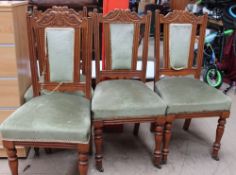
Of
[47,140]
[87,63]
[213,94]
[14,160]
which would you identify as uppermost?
[87,63]

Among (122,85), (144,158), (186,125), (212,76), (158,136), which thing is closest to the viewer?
(158,136)

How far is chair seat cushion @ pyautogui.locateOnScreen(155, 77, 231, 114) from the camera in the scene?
188 cm

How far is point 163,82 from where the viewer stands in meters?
2.17

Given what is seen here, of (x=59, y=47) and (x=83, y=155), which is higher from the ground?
(x=59, y=47)

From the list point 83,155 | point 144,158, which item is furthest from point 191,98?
point 83,155

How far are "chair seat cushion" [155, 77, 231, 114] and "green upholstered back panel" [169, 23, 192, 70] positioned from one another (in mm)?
195

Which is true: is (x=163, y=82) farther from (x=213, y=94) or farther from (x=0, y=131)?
(x=0, y=131)

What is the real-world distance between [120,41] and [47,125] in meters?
0.92

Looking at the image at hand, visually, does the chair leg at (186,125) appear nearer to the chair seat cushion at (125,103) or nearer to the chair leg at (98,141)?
the chair seat cushion at (125,103)

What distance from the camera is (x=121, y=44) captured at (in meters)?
2.11

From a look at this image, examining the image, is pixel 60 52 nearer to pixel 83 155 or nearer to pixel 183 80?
pixel 83 155

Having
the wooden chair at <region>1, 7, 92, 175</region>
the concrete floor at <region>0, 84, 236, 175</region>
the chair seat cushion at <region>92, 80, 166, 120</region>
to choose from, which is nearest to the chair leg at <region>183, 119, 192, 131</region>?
the concrete floor at <region>0, 84, 236, 175</region>

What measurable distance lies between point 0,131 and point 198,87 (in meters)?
1.43

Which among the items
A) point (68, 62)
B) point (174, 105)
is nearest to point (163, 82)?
point (174, 105)
